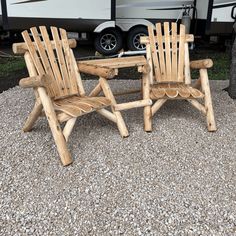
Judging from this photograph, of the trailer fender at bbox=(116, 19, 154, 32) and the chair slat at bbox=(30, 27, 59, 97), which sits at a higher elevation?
the chair slat at bbox=(30, 27, 59, 97)

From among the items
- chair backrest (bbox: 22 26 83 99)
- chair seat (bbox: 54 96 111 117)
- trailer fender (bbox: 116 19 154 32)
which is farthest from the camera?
trailer fender (bbox: 116 19 154 32)

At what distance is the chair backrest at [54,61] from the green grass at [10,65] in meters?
2.94

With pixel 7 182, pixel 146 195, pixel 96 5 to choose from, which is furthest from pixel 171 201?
pixel 96 5

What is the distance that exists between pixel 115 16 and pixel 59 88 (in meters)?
5.09

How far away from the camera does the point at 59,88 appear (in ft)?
10.4

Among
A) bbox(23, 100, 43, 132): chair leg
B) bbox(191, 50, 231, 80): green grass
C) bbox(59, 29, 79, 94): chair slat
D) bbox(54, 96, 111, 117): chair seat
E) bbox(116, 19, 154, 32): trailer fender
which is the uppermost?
bbox(59, 29, 79, 94): chair slat

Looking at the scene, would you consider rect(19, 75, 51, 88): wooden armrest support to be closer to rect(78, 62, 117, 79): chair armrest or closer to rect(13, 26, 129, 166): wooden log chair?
rect(13, 26, 129, 166): wooden log chair

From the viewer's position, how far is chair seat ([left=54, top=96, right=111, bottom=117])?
2.70 metres

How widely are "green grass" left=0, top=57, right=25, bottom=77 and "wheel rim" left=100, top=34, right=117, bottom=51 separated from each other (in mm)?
2002

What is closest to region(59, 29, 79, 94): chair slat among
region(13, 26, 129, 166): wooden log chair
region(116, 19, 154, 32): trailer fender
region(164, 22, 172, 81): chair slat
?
region(13, 26, 129, 166): wooden log chair

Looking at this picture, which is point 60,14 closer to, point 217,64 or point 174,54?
point 217,64

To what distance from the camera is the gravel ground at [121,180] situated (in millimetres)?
1973

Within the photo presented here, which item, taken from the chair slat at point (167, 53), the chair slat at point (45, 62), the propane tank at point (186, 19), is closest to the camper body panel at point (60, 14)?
the propane tank at point (186, 19)

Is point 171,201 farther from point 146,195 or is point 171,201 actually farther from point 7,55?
point 7,55
